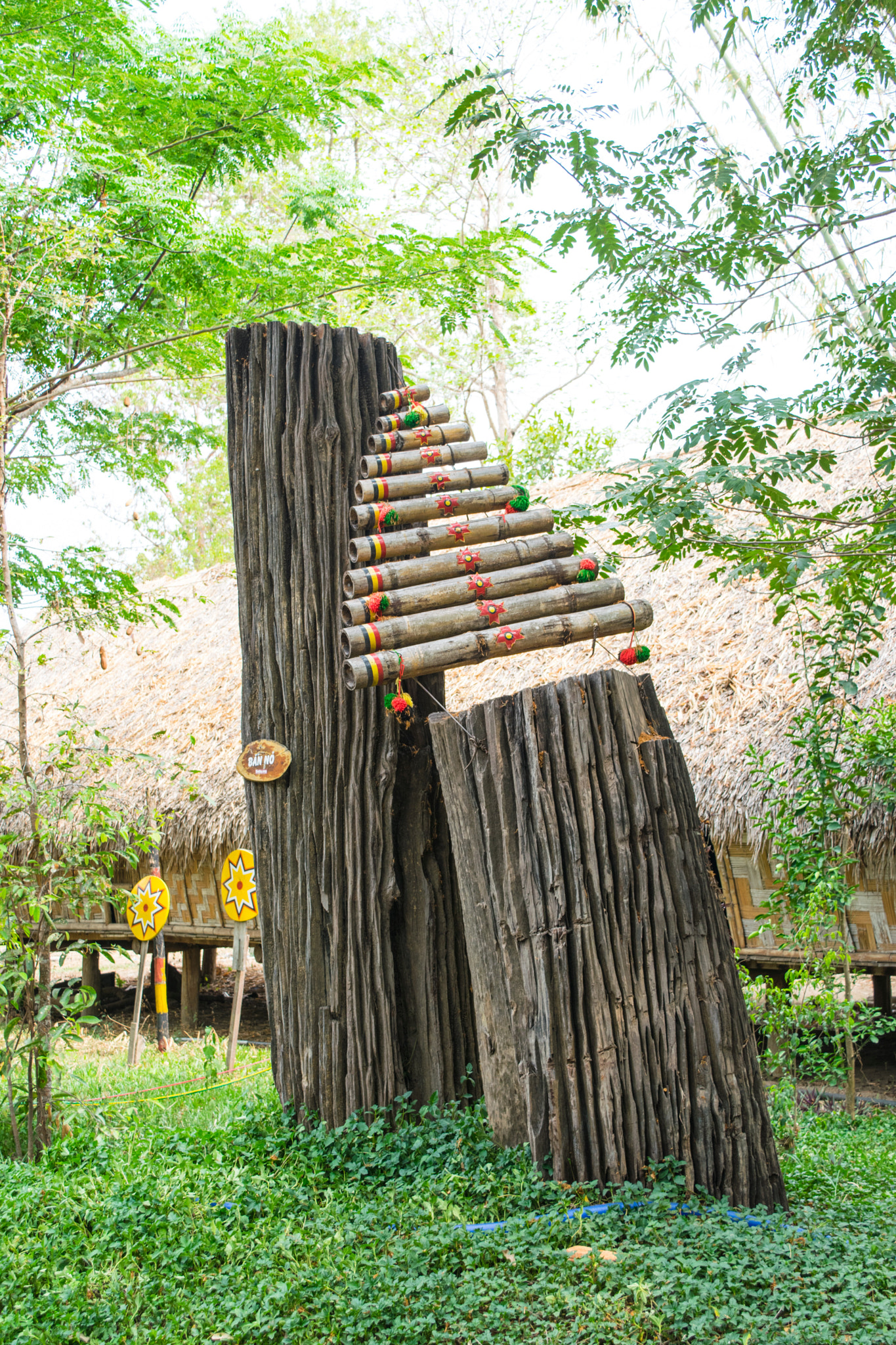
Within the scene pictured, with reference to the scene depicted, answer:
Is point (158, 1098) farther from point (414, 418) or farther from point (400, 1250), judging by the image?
point (414, 418)

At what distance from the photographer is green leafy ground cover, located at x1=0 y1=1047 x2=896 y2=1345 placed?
191cm

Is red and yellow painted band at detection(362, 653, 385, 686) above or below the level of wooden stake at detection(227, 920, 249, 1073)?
above

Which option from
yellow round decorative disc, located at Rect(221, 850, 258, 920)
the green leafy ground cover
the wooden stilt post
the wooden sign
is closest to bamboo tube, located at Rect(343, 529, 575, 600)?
the wooden sign

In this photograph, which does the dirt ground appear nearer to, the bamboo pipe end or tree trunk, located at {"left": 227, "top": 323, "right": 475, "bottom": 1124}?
tree trunk, located at {"left": 227, "top": 323, "right": 475, "bottom": 1124}

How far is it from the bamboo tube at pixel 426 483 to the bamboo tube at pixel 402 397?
31 centimetres

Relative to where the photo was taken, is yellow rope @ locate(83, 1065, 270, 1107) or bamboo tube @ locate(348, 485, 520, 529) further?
yellow rope @ locate(83, 1065, 270, 1107)

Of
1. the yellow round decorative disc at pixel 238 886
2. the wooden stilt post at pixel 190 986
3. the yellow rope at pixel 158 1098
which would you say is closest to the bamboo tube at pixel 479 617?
the yellow rope at pixel 158 1098

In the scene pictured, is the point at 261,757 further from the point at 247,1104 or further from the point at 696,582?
the point at 696,582

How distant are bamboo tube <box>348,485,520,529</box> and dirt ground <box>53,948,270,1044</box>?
5702mm

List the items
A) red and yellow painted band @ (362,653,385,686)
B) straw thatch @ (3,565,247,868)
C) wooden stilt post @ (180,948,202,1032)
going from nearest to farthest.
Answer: red and yellow painted band @ (362,653,385,686) → straw thatch @ (3,565,247,868) → wooden stilt post @ (180,948,202,1032)

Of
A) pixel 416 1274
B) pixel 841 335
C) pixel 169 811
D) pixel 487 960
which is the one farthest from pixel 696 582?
pixel 416 1274

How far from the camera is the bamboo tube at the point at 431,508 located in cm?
315

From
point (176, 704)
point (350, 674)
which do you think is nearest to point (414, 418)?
point (350, 674)

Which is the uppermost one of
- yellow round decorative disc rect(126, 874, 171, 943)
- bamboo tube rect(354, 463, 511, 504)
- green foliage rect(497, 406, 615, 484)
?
green foliage rect(497, 406, 615, 484)
